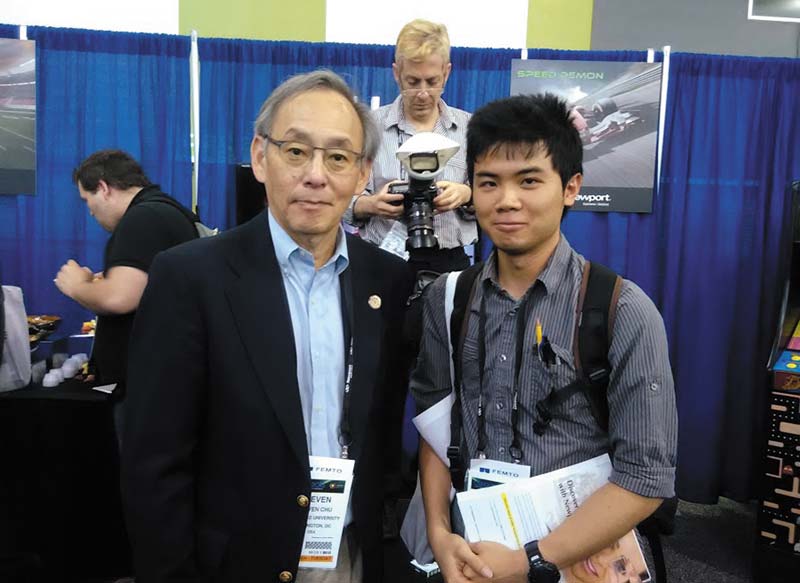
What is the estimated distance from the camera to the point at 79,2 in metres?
4.22

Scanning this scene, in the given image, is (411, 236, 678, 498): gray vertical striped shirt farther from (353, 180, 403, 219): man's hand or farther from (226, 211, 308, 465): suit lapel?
(353, 180, 403, 219): man's hand

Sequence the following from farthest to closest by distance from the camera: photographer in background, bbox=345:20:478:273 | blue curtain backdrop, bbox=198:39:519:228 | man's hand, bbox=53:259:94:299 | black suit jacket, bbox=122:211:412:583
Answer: blue curtain backdrop, bbox=198:39:519:228 < man's hand, bbox=53:259:94:299 < photographer in background, bbox=345:20:478:273 < black suit jacket, bbox=122:211:412:583

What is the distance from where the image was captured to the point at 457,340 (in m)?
1.35

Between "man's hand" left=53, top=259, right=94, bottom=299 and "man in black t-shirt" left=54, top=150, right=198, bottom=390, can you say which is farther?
"man's hand" left=53, top=259, right=94, bottom=299

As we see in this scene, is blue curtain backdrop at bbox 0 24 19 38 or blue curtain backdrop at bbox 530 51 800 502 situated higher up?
blue curtain backdrop at bbox 0 24 19 38

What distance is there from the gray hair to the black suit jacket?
277mm

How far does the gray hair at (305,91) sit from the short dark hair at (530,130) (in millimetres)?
238

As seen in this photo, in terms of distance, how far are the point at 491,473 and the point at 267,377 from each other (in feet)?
1.66

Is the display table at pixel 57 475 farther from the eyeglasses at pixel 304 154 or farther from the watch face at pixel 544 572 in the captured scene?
the watch face at pixel 544 572

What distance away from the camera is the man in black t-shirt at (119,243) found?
2330mm

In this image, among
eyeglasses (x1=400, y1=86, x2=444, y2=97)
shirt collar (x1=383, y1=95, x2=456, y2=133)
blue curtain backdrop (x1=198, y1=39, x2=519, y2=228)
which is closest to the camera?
eyeglasses (x1=400, y1=86, x2=444, y2=97)

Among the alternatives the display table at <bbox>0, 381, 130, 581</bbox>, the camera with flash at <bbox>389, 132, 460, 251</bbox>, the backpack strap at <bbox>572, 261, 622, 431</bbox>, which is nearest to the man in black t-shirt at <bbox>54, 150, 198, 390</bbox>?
the display table at <bbox>0, 381, 130, 581</bbox>

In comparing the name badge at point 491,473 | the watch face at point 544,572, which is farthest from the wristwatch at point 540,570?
the name badge at point 491,473

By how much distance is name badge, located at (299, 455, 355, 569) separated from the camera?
48.9 inches
